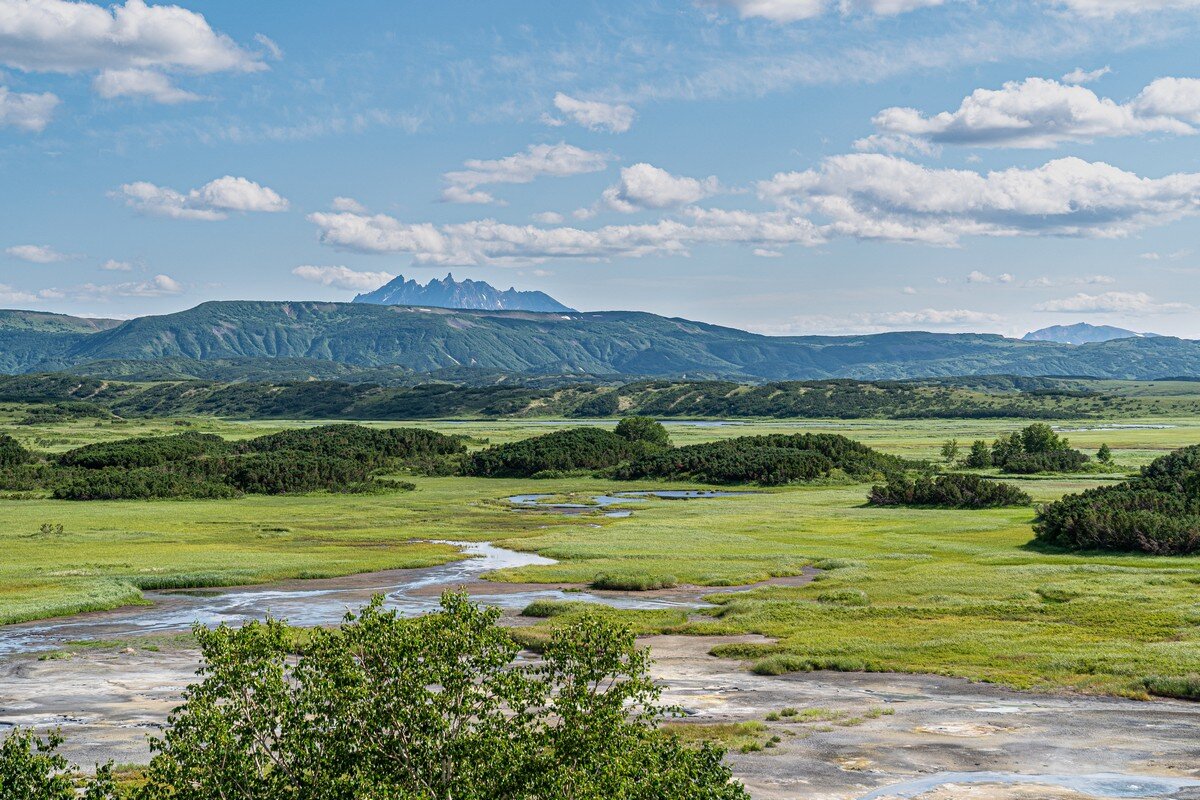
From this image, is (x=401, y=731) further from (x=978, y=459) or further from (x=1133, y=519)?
(x=978, y=459)

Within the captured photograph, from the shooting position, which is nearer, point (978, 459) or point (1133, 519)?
point (1133, 519)

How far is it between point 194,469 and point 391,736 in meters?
130

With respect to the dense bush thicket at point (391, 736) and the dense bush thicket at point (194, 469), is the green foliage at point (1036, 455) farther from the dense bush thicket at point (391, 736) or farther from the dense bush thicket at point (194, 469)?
the dense bush thicket at point (391, 736)

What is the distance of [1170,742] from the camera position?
33.4 meters

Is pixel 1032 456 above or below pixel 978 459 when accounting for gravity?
above

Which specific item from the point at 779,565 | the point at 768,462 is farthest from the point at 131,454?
the point at 779,565

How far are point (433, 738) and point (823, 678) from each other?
86.7 feet

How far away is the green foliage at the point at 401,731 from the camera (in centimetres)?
2025

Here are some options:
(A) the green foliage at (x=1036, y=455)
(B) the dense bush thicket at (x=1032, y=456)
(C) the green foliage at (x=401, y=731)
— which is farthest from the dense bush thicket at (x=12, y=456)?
(C) the green foliage at (x=401, y=731)

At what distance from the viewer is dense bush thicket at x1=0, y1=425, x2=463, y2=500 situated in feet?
427

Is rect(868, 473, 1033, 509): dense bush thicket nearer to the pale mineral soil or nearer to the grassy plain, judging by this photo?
the grassy plain

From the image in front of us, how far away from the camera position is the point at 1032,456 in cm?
15475

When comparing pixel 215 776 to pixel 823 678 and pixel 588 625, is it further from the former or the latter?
pixel 823 678

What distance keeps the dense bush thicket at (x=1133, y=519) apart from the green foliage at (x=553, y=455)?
89480mm
